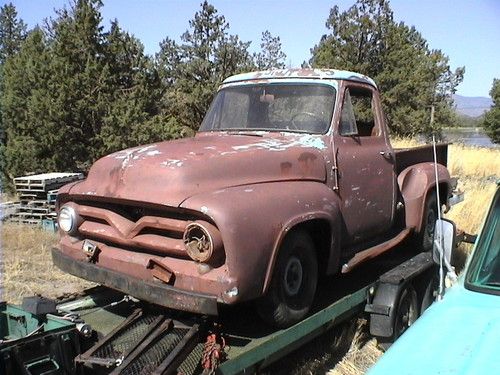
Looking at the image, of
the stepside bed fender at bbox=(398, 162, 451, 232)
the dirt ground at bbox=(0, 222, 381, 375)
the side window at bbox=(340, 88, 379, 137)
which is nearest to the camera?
the dirt ground at bbox=(0, 222, 381, 375)

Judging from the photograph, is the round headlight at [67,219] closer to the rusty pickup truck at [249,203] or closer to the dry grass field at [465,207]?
the rusty pickup truck at [249,203]

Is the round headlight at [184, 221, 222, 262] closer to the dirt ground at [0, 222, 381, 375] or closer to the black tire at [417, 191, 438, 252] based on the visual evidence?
the dirt ground at [0, 222, 381, 375]

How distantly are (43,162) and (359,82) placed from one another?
38.3ft

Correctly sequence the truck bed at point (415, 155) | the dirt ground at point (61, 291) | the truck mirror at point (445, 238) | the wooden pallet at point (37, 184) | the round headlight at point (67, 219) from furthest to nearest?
the wooden pallet at point (37, 184) → the truck bed at point (415, 155) → the dirt ground at point (61, 291) → the round headlight at point (67, 219) → the truck mirror at point (445, 238)

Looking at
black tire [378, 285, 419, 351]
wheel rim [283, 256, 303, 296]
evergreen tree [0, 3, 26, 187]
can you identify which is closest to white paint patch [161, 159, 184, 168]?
wheel rim [283, 256, 303, 296]

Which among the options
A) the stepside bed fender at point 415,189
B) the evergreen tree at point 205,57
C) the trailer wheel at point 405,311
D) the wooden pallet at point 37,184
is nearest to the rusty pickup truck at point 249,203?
the stepside bed fender at point 415,189

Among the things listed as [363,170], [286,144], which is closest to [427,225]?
[363,170]

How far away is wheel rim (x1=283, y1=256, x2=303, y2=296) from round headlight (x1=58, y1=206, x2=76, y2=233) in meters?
1.63

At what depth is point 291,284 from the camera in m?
3.82

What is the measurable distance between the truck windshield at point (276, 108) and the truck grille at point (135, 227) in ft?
4.97

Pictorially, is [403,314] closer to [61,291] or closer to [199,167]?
[199,167]

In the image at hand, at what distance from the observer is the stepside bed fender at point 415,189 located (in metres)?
5.62

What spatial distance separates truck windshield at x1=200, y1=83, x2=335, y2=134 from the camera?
4.71 metres

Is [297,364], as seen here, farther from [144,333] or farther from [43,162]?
[43,162]
